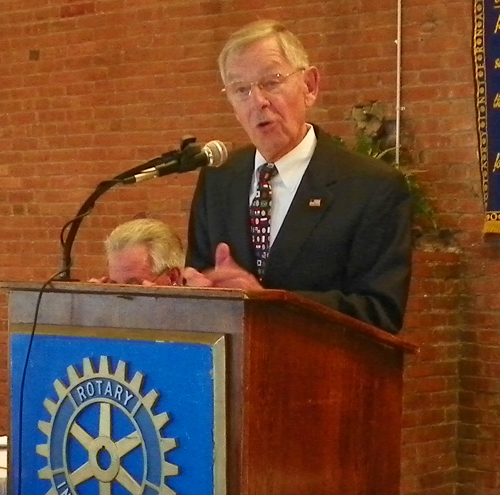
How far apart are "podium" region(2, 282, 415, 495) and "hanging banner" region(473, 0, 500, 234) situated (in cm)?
238

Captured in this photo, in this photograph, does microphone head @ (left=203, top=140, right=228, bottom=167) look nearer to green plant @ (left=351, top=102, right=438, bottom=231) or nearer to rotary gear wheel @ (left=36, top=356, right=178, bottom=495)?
rotary gear wheel @ (left=36, top=356, right=178, bottom=495)

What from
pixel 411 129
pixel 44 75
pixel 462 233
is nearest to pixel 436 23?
pixel 411 129

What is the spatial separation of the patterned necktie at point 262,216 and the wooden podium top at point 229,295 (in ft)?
1.21

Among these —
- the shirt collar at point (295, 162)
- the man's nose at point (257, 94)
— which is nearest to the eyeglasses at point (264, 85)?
the man's nose at point (257, 94)

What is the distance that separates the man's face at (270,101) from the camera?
91.1 inches

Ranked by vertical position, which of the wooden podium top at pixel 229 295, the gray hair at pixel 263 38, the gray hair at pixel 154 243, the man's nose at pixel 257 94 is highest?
the gray hair at pixel 263 38

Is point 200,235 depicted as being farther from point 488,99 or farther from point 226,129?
point 226,129

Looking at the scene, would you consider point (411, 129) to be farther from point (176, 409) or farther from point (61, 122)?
point (176, 409)

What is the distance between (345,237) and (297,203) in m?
0.13

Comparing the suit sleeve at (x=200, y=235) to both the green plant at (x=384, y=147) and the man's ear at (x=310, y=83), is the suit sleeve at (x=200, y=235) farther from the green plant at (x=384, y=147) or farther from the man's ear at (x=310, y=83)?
the green plant at (x=384, y=147)

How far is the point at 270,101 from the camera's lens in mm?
2322

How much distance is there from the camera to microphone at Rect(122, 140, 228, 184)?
209cm

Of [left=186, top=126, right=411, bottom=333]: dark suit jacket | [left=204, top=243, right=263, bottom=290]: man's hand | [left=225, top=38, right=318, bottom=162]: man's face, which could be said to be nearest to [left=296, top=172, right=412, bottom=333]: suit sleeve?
[left=186, top=126, right=411, bottom=333]: dark suit jacket

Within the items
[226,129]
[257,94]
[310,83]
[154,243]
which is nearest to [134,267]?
[154,243]
